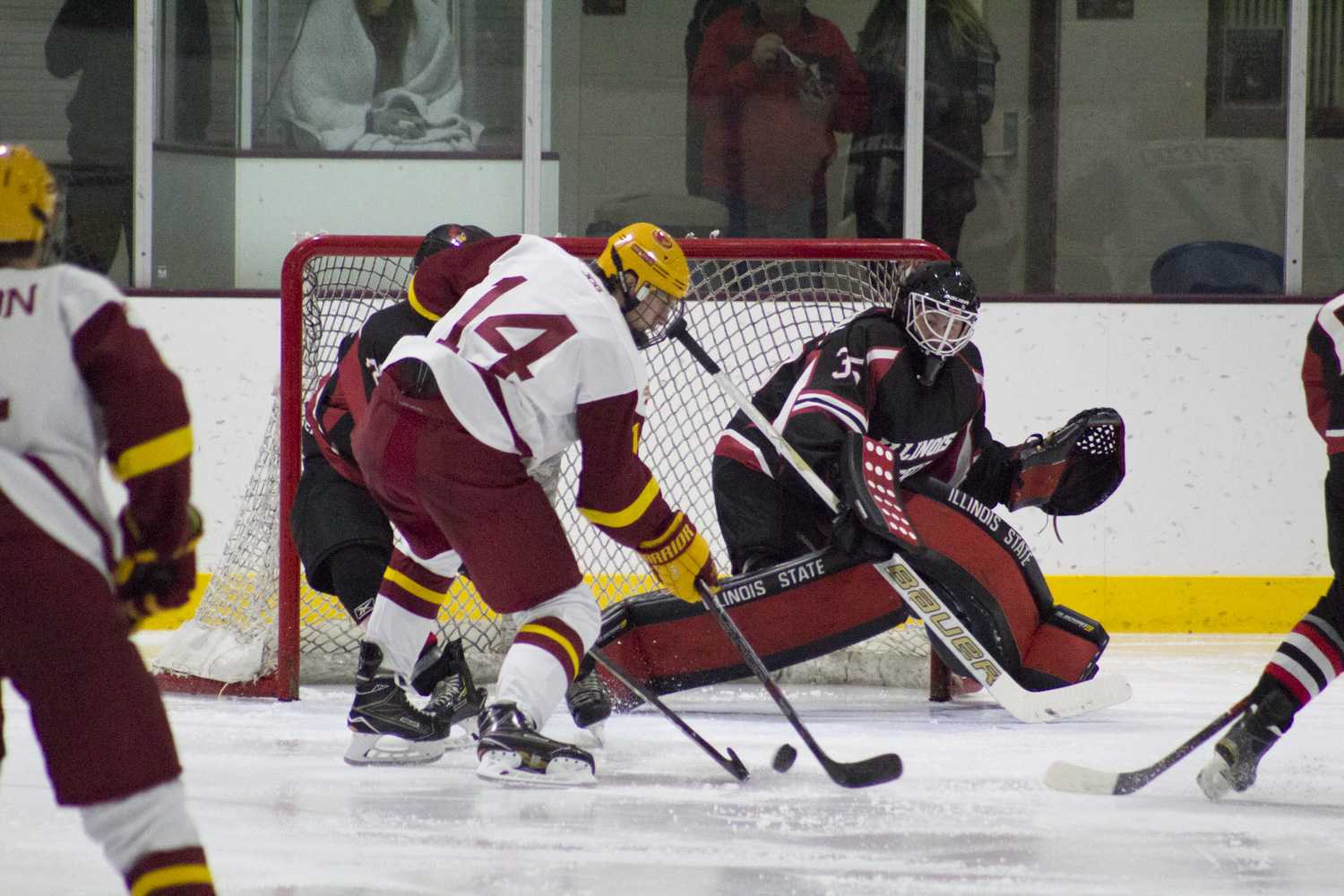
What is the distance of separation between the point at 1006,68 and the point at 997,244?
1.69 feet

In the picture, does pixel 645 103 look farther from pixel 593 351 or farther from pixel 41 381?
pixel 41 381

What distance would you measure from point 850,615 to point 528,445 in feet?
3.22

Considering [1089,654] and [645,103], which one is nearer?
[1089,654]

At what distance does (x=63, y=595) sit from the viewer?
1.30 meters

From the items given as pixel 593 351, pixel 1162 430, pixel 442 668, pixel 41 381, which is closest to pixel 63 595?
pixel 41 381

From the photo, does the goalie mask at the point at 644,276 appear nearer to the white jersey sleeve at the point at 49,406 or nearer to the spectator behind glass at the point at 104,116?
the white jersey sleeve at the point at 49,406

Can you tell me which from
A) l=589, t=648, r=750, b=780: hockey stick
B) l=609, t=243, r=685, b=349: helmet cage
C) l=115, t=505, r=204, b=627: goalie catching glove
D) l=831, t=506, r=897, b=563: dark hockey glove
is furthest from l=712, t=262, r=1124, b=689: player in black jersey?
l=115, t=505, r=204, b=627: goalie catching glove

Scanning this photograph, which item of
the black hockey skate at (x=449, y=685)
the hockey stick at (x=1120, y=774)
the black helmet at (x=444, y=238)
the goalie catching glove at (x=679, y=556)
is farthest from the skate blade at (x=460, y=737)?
the hockey stick at (x=1120, y=774)

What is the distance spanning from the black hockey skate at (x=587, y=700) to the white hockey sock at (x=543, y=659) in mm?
477

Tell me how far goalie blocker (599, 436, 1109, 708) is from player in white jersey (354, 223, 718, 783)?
61cm

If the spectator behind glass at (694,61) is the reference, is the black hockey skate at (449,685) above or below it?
below

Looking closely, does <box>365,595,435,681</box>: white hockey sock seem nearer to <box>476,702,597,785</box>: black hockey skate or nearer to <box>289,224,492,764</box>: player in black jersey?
<box>289,224,492,764</box>: player in black jersey

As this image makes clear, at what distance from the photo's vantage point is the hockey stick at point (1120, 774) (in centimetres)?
238

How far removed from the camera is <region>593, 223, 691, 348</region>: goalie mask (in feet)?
8.02
